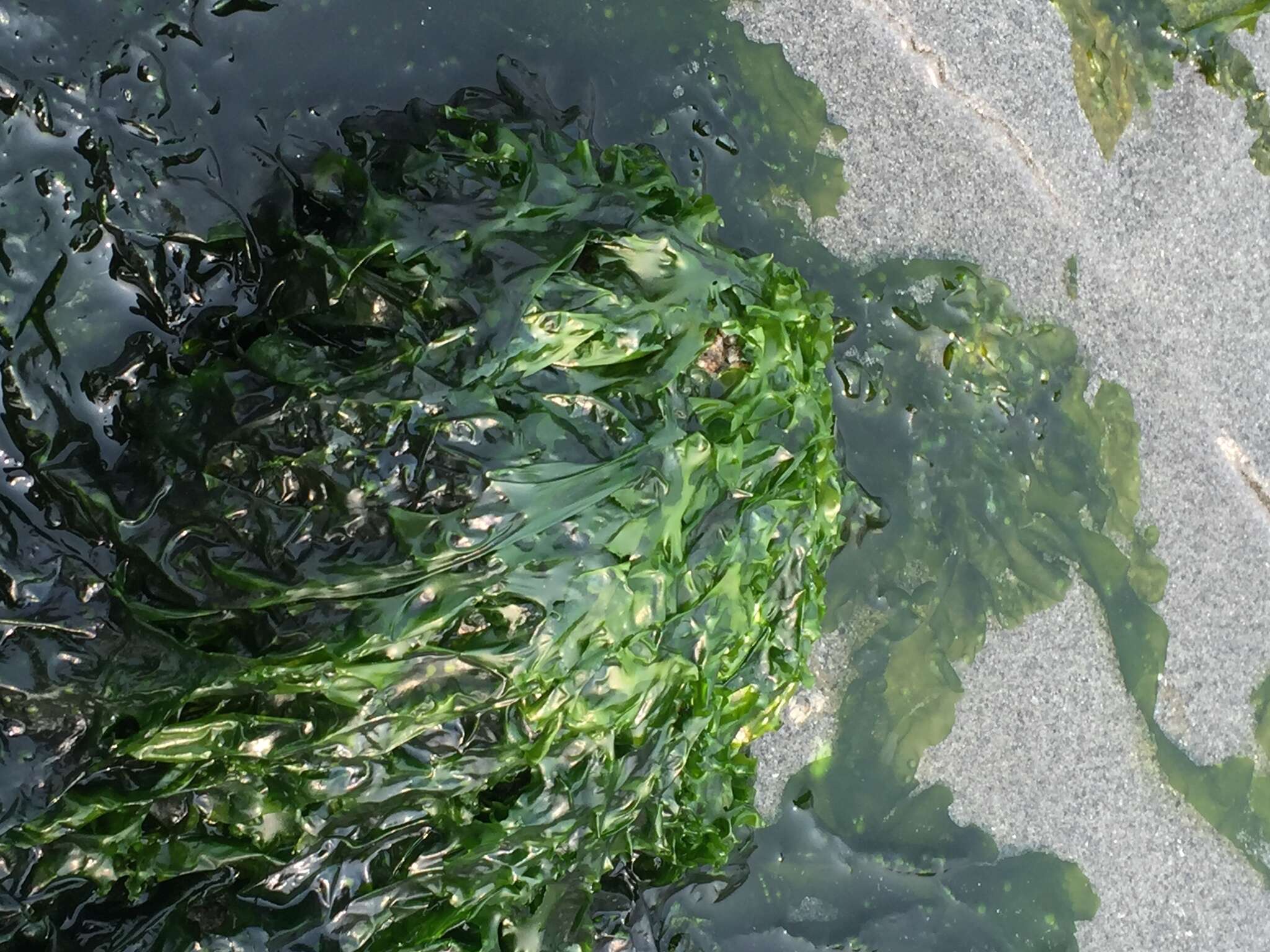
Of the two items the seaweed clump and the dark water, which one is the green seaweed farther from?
the seaweed clump

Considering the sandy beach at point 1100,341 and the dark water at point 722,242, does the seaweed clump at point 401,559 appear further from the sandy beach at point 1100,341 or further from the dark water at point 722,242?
the sandy beach at point 1100,341

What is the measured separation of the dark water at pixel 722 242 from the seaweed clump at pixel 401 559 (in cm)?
1

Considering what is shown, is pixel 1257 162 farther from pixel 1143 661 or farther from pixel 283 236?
pixel 283 236

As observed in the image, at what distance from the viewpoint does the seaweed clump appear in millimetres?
1692

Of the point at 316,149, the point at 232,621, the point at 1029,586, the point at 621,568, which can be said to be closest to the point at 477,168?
the point at 316,149

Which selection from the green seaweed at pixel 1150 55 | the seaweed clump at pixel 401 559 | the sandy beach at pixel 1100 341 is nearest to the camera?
the seaweed clump at pixel 401 559

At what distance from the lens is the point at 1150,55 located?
2.84 meters

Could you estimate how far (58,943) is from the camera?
1815 millimetres

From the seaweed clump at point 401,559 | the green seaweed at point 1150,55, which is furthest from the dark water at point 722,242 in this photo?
the green seaweed at point 1150,55

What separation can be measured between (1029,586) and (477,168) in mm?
1626

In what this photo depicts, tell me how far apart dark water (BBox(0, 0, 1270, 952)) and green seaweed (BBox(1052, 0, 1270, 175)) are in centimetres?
57

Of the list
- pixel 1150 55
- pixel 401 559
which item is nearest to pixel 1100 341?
pixel 1150 55

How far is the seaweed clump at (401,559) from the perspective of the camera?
1692mm

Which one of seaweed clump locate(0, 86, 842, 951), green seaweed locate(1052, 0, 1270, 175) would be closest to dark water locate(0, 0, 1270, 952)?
seaweed clump locate(0, 86, 842, 951)
